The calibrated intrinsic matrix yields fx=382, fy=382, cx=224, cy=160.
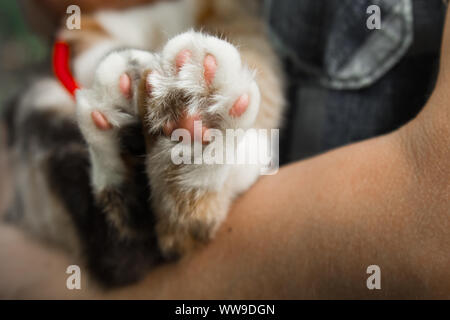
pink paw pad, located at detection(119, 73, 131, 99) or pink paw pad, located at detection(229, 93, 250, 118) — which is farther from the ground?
pink paw pad, located at detection(119, 73, 131, 99)

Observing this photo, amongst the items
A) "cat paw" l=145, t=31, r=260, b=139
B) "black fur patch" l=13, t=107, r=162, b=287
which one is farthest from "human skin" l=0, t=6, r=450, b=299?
"cat paw" l=145, t=31, r=260, b=139

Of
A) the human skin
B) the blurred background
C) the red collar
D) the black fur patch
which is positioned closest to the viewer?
the human skin

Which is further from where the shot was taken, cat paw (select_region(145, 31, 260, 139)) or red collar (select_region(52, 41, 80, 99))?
red collar (select_region(52, 41, 80, 99))

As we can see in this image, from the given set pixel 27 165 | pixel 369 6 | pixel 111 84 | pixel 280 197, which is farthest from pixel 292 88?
pixel 27 165

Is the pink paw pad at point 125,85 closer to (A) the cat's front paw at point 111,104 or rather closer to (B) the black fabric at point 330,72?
(A) the cat's front paw at point 111,104

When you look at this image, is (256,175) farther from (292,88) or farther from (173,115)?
(292,88)

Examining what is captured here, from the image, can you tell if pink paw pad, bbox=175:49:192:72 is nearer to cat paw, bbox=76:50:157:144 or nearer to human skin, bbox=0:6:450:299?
cat paw, bbox=76:50:157:144
